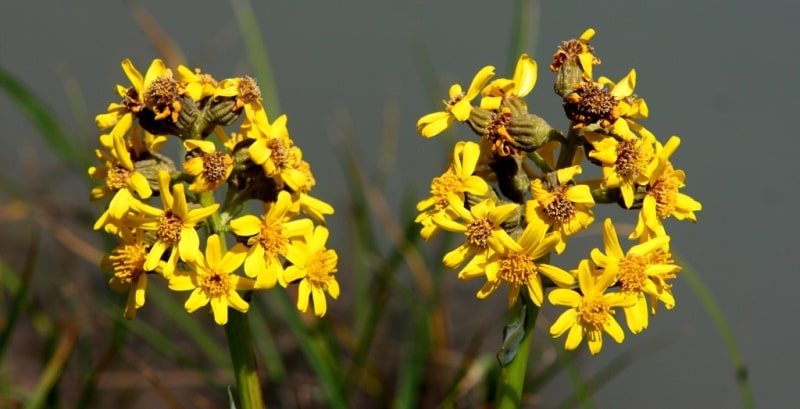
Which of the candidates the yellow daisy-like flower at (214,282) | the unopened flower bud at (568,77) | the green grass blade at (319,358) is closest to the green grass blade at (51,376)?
the green grass blade at (319,358)

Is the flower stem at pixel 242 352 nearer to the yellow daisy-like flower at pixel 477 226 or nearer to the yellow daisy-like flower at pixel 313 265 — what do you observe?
the yellow daisy-like flower at pixel 313 265

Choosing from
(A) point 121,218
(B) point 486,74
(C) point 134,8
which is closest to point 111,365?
(C) point 134,8

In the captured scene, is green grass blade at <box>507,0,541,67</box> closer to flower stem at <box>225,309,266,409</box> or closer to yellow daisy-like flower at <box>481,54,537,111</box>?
yellow daisy-like flower at <box>481,54,537,111</box>

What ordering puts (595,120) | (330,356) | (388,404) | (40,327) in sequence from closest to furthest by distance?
1. (595,120)
2. (330,356)
3. (388,404)
4. (40,327)

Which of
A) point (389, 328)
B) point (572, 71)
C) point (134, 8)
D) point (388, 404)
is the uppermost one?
point (134, 8)

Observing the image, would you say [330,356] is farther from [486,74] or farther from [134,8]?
[134,8]

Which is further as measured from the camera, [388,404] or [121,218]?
[388,404]

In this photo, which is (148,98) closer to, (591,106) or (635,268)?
(591,106)
